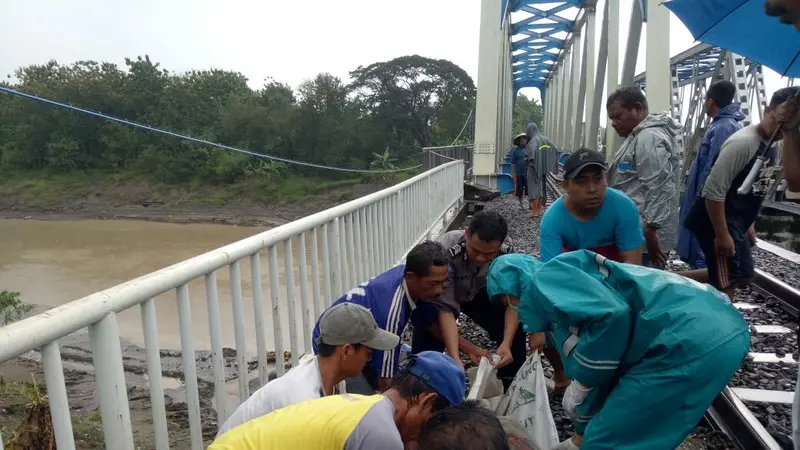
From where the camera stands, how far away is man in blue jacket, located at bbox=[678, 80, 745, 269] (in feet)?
12.2

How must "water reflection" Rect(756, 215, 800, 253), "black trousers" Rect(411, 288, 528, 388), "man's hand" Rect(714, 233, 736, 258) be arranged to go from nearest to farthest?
"man's hand" Rect(714, 233, 736, 258) < "black trousers" Rect(411, 288, 528, 388) < "water reflection" Rect(756, 215, 800, 253)

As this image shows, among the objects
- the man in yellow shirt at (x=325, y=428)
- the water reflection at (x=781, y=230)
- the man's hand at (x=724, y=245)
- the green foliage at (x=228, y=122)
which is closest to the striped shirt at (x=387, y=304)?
the man in yellow shirt at (x=325, y=428)

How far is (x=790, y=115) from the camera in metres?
2.19

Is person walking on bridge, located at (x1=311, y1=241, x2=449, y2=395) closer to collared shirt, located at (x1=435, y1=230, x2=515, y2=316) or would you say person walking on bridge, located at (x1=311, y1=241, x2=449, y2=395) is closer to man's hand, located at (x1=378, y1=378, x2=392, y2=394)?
man's hand, located at (x1=378, y1=378, x2=392, y2=394)

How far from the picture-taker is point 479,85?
12133mm

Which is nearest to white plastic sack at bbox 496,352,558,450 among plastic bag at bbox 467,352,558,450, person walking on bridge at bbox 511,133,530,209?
plastic bag at bbox 467,352,558,450

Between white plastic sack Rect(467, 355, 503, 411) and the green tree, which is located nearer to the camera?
white plastic sack Rect(467, 355, 503, 411)

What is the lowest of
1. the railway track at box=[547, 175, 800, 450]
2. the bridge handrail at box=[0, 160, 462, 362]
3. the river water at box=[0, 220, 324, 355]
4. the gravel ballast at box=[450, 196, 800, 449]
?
the river water at box=[0, 220, 324, 355]

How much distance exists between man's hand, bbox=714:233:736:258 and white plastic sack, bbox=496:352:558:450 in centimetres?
150

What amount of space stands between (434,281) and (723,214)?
1845 mm

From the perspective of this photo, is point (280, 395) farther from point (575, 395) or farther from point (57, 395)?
point (575, 395)

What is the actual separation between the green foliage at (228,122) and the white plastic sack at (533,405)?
30111mm

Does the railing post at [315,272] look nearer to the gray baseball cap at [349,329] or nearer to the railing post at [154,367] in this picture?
the gray baseball cap at [349,329]

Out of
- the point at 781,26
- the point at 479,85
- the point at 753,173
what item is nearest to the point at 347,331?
the point at 753,173
